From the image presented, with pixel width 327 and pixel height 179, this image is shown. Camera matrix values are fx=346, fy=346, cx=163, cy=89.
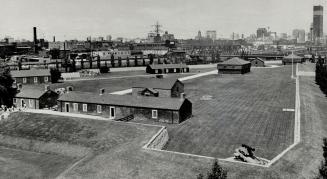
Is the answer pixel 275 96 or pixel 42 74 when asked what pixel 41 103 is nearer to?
pixel 42 74

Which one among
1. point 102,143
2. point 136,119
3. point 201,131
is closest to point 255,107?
point 201,131

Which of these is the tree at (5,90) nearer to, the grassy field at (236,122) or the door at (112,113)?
the door at (112,113)

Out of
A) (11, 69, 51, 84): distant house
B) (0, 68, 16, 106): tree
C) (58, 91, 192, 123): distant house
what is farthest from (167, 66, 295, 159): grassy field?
(11, 69, 51, 84): distant house

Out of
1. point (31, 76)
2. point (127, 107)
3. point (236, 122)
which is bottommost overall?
point (236, 122)

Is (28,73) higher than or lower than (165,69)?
lower

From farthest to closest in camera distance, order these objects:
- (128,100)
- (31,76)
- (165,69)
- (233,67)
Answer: (165,69)
(233,67)
(31,76)
(128,100)

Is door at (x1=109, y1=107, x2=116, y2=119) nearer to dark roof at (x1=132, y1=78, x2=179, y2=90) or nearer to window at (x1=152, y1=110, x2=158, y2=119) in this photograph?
window at (x1=152, y1=110, x2=158, y2=119)

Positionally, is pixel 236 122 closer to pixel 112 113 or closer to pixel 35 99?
pixel 112 113

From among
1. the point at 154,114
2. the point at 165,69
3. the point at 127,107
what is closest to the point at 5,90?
the point at 127,107
